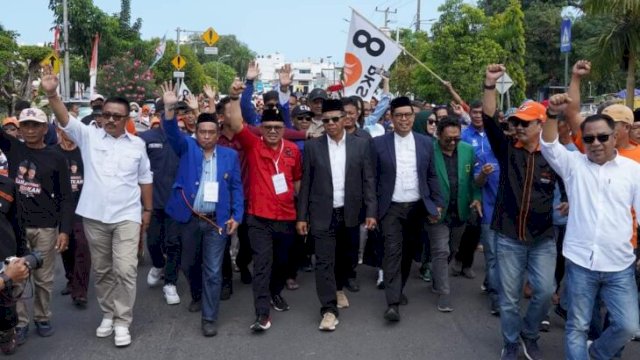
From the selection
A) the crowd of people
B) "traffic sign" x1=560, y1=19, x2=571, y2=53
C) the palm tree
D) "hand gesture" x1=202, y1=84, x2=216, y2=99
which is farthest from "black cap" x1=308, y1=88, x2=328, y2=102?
"traffic sign" x1=560, y1=19, x2=571, y2=53

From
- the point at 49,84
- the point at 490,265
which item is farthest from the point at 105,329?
the point at 490,265

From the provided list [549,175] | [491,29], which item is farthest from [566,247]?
[491,29]

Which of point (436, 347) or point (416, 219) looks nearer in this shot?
point (436, 347)

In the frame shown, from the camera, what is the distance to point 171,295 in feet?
22.1

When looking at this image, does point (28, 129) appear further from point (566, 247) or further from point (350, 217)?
point (566, 247)

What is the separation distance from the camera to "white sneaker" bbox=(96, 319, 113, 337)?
564 cm

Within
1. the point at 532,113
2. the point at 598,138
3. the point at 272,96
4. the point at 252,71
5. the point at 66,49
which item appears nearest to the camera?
the point at 598,138

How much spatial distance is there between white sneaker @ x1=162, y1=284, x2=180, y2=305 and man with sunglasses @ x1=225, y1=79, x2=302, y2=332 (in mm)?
1239

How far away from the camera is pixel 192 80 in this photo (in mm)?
59812

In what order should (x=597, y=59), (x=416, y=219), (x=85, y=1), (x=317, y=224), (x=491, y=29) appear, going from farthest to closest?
(x=85, y=1) → (x=491, y=29) → (x=597, y=59) → (x=416, y=219) → (x=317, y=224)

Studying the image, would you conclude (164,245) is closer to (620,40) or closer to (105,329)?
(105,329)

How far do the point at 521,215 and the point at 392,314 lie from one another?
1701mm

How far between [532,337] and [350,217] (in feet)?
6.19

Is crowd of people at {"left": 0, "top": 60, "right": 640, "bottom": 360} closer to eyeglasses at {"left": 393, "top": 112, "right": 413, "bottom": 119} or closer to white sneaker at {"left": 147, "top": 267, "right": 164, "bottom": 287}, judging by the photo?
eyeglasses at {"left": 393, "top": 112, "right": 413, "bottom": 119}
